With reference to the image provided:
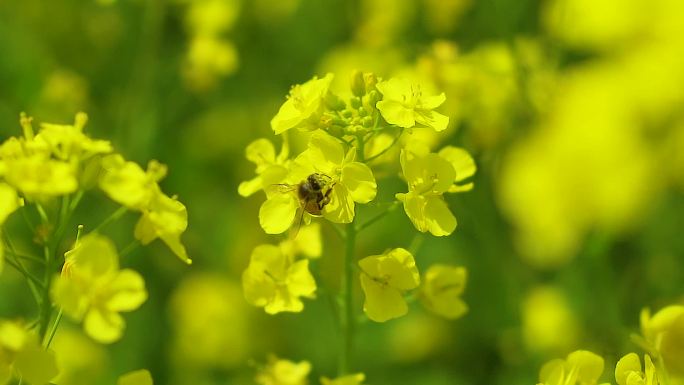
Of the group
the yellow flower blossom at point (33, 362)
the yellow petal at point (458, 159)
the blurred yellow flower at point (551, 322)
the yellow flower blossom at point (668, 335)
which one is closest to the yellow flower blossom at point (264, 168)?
the yellow petal at point (458, 159)

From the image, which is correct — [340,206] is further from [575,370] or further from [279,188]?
[575,370]

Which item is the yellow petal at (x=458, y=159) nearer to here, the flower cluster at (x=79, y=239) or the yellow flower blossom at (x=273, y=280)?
the yellow flower blossom at (x=273, y=280)

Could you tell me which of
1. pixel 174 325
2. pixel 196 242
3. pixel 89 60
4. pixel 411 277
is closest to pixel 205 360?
pixel 174 325

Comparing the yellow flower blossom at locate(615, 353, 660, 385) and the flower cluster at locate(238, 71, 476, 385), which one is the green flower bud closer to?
the flower cluster at locate(238, 71, 476, 385)

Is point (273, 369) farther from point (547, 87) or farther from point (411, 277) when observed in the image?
point (547, 87)

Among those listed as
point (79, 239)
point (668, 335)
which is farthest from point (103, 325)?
point (668, 335)

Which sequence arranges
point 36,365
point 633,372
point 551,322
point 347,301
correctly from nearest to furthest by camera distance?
point 36,365 → point 633,372 → point 347,301 → point 551,322

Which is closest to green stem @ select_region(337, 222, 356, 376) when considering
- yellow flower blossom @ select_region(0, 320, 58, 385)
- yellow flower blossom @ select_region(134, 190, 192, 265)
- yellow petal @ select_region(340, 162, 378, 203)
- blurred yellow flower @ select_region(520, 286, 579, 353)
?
yellow petal @ select_region(340, 162, 378, 203)
